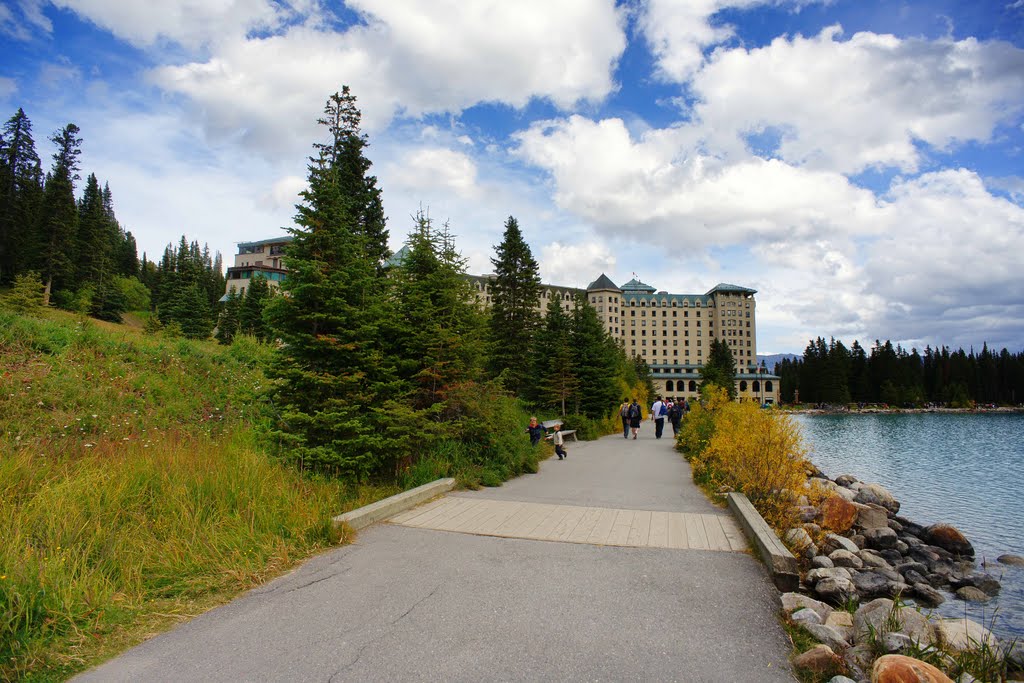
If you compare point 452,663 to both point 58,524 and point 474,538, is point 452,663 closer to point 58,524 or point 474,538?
point 474,538

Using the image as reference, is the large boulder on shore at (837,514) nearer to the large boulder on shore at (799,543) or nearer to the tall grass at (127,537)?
the large boulder on shore at (799,543)

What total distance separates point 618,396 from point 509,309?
1134cm

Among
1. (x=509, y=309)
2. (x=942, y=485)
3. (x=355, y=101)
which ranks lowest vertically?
(x=942, y=485)

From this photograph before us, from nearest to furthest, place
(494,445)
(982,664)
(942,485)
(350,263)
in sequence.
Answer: (982,664) → (350,263) → (494,445) → (942,485)

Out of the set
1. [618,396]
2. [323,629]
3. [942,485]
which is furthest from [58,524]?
[618,396]

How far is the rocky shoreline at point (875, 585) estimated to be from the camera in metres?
4.03

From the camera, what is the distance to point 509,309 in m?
30.8

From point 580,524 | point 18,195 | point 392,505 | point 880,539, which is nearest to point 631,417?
point 880,539

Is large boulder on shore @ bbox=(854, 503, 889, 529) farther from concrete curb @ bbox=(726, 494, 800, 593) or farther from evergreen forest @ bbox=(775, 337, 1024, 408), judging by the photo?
evergreen forest @ bbox=(775, 337, 1024, 408)

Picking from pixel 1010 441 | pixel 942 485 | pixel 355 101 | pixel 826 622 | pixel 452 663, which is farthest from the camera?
pixel 1010 441

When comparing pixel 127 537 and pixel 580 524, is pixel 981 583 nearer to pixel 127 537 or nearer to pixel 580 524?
pixel 580 524

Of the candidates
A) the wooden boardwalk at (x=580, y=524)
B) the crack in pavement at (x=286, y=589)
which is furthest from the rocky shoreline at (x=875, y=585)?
the crack in pavement at (x=286, y=589)

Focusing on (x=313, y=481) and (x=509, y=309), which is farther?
(x=509, y=309)

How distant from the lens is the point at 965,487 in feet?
67.0
